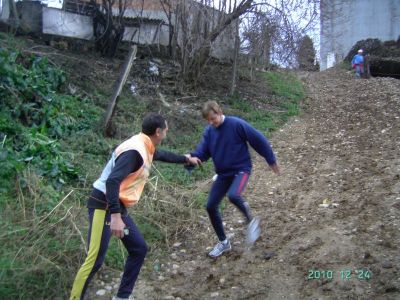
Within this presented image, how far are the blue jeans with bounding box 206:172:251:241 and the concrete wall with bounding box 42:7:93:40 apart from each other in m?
10.0

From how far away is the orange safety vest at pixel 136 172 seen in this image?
3.48m

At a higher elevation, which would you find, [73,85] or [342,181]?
[73,85]

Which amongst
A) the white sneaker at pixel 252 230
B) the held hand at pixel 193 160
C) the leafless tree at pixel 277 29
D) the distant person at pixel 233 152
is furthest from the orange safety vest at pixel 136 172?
the leafless tree at pixel 277 29

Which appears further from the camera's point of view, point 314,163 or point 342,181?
point 314,163

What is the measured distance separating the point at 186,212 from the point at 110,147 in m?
2.42

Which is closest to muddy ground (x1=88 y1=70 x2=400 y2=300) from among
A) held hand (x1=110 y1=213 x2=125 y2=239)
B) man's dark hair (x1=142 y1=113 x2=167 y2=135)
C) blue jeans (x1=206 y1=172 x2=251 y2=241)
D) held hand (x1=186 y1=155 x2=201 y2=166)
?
blue jeans (x1=206 y1=172 x2=251 y2=241)

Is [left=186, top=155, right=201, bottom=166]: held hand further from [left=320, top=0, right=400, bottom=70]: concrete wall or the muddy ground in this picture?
[left=320, top=0, right=400, bottom=70]: concrete wall

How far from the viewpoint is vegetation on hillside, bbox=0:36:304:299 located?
14.4 feet

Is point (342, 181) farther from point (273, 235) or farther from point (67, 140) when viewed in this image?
point (67, 140)

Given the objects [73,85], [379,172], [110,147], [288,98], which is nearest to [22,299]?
[110,147]

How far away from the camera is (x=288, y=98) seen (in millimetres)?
14836

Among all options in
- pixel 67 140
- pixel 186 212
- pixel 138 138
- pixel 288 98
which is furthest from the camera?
pixel 288 98

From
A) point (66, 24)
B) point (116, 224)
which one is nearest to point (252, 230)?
point (116, 224)

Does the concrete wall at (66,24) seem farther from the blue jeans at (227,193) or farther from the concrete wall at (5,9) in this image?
the blue jeans at (227,193)
